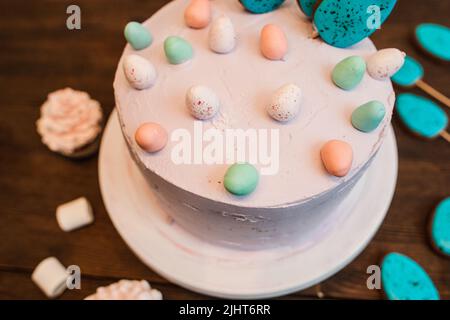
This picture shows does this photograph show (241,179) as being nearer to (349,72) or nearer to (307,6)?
(349,72)

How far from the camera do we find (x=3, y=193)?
102 centimetres

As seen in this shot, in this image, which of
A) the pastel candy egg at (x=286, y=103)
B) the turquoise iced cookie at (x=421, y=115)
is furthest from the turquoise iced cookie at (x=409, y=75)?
the pastel candy egg at (x=286, y=103)

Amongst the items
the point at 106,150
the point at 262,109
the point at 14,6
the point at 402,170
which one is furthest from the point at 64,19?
the point at 402,170

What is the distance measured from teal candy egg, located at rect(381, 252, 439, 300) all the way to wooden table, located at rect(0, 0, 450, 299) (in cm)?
2

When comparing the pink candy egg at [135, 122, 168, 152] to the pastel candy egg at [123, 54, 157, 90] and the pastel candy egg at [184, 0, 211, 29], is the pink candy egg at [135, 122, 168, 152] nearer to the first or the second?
the pastel candy egg at [123, 54, 157, 90]

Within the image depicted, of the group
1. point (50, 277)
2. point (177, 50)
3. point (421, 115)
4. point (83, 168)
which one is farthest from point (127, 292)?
point (421, 115)

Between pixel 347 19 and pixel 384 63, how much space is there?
9 cm

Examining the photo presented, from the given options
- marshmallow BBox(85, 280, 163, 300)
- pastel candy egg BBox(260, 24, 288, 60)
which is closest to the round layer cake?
pastel candy egg BBox(260, 24, 288, 60)

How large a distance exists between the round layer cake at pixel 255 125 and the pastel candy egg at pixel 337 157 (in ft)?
0.05

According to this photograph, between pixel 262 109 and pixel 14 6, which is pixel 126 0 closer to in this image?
pixel 14 6

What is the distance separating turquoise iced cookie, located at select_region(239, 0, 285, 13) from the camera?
0.83 meters

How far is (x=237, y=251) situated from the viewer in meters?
0.87

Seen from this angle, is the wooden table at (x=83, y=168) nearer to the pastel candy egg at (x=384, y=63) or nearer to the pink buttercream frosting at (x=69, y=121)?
the pink buttercream frosting at (x=69, y=121)

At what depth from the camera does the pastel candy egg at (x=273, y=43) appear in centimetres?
78
